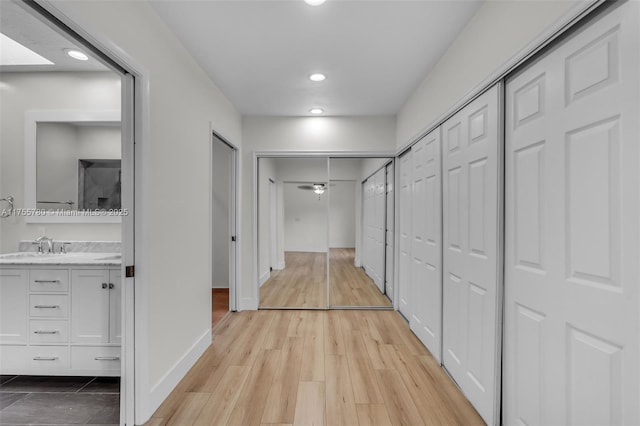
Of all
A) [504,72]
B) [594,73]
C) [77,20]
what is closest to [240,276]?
[77,20]

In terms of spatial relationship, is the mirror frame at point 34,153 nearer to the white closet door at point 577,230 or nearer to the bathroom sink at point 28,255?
the bathroom sink at point 28,255

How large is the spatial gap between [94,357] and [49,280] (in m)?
0.66

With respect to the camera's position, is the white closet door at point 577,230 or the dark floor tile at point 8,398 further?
the dark floor tile at point 8,398

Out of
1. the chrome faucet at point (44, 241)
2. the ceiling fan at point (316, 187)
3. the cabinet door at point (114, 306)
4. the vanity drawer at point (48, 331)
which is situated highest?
the ceiling fan at point (316, 187)

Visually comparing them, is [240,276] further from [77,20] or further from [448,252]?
[77,20]

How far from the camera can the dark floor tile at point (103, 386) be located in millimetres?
2166

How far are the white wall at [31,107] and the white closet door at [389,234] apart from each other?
3.19m

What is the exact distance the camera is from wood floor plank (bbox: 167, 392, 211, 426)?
1844mm

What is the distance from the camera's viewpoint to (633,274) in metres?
0.99

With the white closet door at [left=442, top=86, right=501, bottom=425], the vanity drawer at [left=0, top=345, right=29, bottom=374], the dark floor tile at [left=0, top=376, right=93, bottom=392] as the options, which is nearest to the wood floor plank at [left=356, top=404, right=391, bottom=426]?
the white closet door at [left=442, top=86, right=501, bottom=425]

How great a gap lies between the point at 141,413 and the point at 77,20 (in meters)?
2.14

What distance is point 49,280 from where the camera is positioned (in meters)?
2.16

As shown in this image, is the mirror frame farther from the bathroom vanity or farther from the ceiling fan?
the ceiling fan

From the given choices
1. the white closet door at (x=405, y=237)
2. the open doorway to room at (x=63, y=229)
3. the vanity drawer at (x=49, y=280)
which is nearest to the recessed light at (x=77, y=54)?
the open doorway to room at (x=63, y=229)
